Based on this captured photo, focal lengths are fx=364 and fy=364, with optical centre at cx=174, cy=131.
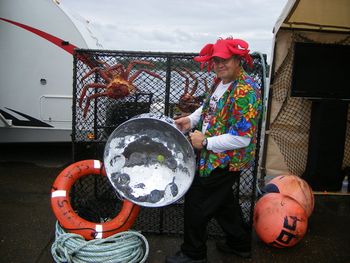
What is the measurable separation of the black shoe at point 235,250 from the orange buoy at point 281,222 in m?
0.24

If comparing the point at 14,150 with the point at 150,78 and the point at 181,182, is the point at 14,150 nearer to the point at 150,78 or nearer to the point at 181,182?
the point at 150,78

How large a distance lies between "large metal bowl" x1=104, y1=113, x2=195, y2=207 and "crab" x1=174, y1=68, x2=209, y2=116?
760 millimetres

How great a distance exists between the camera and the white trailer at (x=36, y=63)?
18.3 ft

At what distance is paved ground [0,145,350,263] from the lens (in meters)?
3.37

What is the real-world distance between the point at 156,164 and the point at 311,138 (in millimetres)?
3080

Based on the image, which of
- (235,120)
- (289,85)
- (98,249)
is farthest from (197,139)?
(289,85)

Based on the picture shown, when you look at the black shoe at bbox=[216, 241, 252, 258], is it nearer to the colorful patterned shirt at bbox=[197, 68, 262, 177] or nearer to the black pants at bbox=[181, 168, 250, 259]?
the black pants at bbox=[181, 168, 250, 259]

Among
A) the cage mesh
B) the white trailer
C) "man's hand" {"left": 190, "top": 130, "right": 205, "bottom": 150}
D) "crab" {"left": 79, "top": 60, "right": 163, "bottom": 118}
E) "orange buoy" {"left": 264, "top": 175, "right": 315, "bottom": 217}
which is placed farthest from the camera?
the white trailer

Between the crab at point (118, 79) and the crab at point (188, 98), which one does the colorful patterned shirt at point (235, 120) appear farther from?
the crab at point (118, 79)

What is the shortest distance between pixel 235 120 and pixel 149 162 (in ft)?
2.42

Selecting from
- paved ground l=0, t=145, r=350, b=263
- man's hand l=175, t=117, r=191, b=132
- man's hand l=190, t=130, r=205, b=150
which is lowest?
paved ground l=0, t=145, r=350, b=263

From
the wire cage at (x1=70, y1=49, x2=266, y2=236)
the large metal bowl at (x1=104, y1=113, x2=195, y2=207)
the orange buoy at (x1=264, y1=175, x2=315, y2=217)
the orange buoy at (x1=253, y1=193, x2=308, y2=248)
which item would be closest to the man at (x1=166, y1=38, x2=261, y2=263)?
the large metal bowl at (x1=104, y1=113, x2=195, y2=207)

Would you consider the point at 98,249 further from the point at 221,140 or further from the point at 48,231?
the point at 221,140

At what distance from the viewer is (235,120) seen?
269cm
